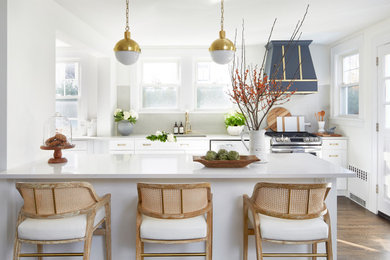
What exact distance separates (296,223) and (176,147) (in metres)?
3.21

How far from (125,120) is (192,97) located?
4.18ft

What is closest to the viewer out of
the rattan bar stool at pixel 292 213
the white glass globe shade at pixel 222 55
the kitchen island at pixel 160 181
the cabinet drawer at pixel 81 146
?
the rattan bar stool at pixel 292 213

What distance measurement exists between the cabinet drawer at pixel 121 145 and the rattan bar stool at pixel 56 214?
2925 millimetres

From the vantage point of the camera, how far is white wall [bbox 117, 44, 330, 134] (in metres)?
5.62

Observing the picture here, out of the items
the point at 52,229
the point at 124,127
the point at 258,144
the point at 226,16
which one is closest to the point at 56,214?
the point at 52,229

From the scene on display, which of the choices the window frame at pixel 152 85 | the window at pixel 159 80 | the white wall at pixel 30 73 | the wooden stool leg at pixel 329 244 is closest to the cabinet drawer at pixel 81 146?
the window frame at pixel 152 85

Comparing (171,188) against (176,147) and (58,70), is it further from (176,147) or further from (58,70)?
(58,70)

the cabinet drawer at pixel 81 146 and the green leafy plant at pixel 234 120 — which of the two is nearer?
the cabinet drawer at pixel 81 146

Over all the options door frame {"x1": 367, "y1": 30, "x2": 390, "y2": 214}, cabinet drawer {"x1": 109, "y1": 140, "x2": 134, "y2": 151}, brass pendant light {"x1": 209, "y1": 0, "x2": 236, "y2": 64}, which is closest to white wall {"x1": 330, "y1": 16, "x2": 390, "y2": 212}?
door frame {"x1": 367, "y1": 30, "x2": 390, "y2": 214}

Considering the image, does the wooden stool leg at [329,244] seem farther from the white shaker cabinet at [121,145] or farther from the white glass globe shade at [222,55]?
the white shaker cabinet at [121,145]

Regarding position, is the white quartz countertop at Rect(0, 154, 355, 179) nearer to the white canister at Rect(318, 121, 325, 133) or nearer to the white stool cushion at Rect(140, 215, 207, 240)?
the white stool cushion at Rect(140, 215, 207, 240)

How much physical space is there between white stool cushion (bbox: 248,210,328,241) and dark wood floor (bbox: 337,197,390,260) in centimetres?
123

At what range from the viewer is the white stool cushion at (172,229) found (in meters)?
2.05

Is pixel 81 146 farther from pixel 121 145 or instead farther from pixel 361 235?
pixel 361 235
